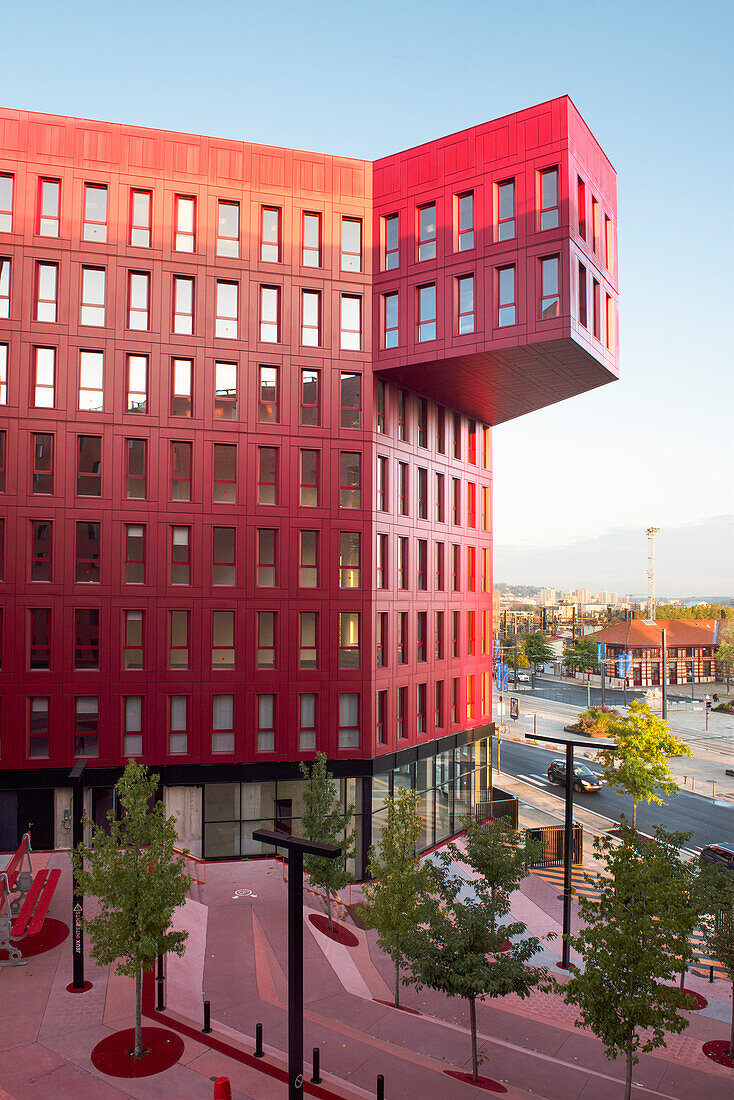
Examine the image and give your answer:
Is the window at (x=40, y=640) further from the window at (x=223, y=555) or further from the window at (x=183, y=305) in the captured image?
the window at (x=183, y=305)

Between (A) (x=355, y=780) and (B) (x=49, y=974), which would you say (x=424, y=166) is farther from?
(B) (x=49, y=974)

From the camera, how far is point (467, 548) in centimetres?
3606

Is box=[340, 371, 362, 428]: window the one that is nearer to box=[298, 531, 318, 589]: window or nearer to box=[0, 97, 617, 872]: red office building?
box=[0, 97, 617, 872]: red office building

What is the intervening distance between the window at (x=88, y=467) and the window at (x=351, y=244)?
12548mm

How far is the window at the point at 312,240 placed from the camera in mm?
29766

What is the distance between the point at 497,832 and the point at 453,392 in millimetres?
21058

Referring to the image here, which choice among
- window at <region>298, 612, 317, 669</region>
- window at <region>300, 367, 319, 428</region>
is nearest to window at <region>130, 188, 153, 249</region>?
window at <region>300, 367, 319, 428</region>

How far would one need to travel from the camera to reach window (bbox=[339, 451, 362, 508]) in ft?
96.1

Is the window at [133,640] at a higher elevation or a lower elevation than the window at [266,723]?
higher

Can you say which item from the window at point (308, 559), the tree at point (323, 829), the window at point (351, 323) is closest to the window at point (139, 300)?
the window at point (351, 323)

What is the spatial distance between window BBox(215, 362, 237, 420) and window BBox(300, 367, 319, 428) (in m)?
2.73

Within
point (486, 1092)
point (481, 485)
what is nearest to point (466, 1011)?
point (486, 1092)

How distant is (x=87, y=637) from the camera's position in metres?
27.1

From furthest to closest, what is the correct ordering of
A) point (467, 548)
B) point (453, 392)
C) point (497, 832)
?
point (467, 548)
point (453, 392)
point (497, 832)
